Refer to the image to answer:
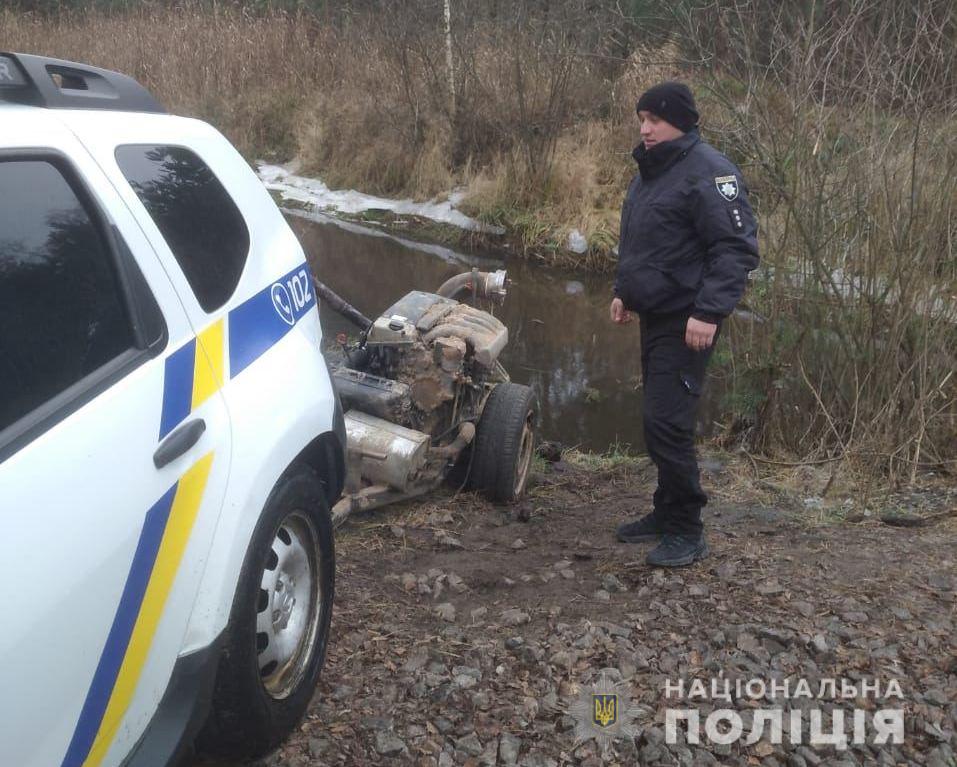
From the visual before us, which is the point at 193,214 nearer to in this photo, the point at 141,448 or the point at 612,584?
the point at 141,448

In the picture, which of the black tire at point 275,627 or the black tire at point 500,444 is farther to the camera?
the black tire at point 500,444

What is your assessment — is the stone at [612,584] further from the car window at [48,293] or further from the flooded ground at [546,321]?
the flooded ground at [546,321]

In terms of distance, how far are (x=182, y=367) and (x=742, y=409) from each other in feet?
15.6

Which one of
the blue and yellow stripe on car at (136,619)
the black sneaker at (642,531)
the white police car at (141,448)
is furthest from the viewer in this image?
the black sneaker at (642,531)

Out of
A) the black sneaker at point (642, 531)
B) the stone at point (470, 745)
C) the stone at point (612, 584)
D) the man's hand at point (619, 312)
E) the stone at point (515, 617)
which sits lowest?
the black sneaker at point (642, 531)

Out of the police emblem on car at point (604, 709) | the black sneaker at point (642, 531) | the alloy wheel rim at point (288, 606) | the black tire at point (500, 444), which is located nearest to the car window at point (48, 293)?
the alloy wheel rim at point (288, 606)

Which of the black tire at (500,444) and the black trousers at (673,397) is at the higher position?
the black trousers at (673,397)

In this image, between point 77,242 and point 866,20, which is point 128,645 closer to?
point 77,242

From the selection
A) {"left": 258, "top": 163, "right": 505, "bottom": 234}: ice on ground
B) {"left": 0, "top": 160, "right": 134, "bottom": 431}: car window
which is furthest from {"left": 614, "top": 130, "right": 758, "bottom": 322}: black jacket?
{"left": 258, "top": 163, "right": 505, "bottom": 234}: ice on ground

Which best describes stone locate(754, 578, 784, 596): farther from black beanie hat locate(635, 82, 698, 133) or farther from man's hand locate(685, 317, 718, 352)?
black beanie hat locate(635, 82, 698, 133)

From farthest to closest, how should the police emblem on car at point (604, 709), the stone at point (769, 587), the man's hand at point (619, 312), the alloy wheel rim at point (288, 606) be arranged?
the man's hand at point (619, 312) → the stone at point (769, 587) → the police emblem on car at point (604, 709) → the alloy wheel rim at point (288, 606)

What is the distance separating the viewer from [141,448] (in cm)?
200

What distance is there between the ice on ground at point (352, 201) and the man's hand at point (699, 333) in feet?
32.3

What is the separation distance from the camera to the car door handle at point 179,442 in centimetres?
204
